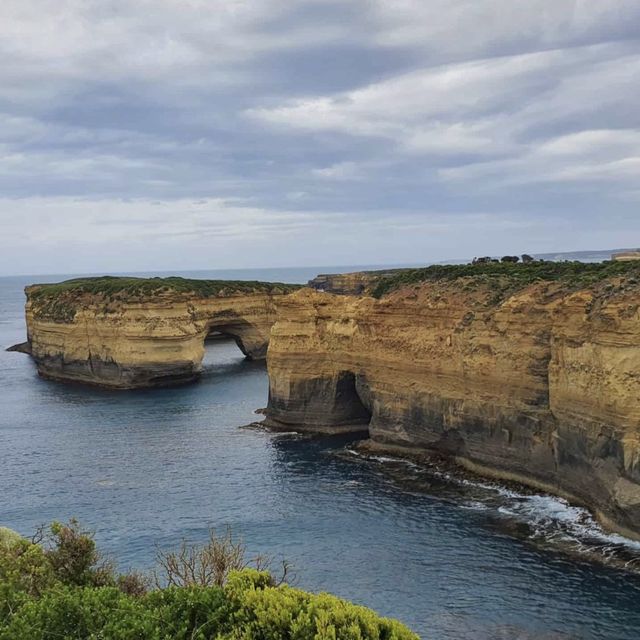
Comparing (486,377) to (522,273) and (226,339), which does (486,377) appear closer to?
(522,273)

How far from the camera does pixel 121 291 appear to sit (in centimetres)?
8112

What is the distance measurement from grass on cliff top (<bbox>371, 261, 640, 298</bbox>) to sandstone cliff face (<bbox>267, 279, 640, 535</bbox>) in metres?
1.24

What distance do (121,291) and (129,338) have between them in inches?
273

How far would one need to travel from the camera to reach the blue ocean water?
26219mm

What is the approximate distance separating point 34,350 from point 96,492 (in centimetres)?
5651

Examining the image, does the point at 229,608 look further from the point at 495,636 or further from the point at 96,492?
the point at 96,492

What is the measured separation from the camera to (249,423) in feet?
188

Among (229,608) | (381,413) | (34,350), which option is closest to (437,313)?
(381,413)

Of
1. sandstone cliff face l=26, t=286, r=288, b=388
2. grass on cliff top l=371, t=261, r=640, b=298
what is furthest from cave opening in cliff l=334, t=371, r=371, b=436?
sandstone cliff face l=26, t=286, r=288, b=388

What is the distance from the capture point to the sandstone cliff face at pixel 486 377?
31.7 meters

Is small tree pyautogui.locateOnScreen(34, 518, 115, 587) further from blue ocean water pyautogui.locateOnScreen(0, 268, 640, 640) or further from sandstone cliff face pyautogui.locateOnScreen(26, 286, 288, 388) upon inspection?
sandstone cliff face pyautogui.locateOnScreen(26, 286, 288, 388)

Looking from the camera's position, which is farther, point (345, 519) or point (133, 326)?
point (133, 326)

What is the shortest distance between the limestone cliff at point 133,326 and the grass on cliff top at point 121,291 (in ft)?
0.38

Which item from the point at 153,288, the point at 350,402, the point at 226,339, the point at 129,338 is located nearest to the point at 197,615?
the point at 350,402
